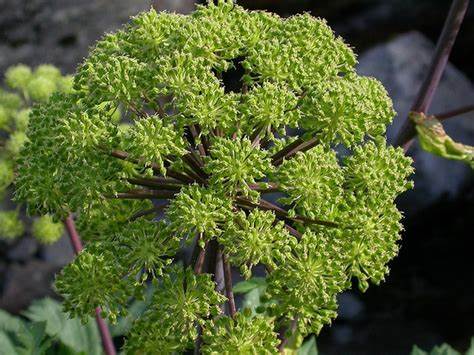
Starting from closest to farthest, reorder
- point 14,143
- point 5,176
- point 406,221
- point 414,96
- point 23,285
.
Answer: point 5,176, point 14,143, point 23,285, point 406,221, point 414,96

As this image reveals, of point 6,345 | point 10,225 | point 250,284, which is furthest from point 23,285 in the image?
point 250,284

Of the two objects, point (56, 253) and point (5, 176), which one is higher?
point (5, 176)

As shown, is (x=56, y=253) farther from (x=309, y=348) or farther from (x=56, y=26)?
(x=309, y=348)

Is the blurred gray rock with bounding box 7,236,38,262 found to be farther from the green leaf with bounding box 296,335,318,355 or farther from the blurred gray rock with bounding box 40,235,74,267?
the green leaf with bounding box 296,335,318,355

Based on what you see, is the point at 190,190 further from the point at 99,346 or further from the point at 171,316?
the point at 99,346

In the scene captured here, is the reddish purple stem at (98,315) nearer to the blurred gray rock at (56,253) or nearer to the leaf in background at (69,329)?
the leaf in background at (69,329)

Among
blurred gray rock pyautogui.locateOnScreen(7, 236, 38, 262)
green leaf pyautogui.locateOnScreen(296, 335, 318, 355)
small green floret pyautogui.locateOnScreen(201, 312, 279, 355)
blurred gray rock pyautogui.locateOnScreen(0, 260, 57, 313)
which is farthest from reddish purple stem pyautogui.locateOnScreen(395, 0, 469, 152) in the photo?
blurred gray rock pyautogui.locateOnScreen(7, 236, 38, 262)
